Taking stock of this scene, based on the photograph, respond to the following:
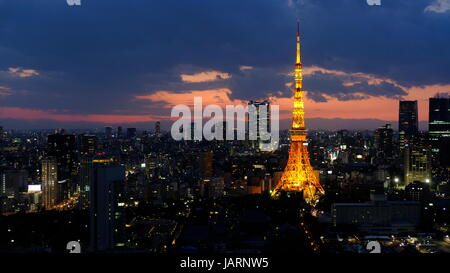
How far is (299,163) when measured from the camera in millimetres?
10188

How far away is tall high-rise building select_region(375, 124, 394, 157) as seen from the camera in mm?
17984

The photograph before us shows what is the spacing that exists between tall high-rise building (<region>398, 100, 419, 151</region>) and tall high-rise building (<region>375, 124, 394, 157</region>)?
Result: 89cm

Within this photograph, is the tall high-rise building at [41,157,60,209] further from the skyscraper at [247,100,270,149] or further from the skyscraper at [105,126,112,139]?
the skyscraper at [247,100,270,149]

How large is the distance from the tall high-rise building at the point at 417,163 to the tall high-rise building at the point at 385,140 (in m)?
3.20

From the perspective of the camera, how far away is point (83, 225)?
6.62 m

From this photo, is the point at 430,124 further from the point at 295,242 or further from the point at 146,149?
the point at 295,242

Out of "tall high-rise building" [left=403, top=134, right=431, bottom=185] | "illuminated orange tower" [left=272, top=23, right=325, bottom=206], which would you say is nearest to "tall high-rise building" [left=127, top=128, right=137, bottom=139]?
"illuminated orange tower" [left=272, top=23, right=325, bottom=206]

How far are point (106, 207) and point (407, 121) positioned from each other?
12976mm

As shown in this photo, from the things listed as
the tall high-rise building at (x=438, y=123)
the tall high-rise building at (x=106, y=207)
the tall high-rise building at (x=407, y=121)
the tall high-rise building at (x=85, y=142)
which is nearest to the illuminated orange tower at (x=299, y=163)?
the tall high-rise building at (x=106, y=207)

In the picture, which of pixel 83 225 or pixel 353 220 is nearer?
pixel 83 225

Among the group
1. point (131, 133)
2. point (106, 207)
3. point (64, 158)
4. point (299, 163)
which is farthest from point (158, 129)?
point (106, 207)

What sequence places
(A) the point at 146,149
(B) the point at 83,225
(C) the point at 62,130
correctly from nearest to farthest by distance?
(B) the point at 83,225 < (C) the point at 62,130 < (A) the point at 146,149
